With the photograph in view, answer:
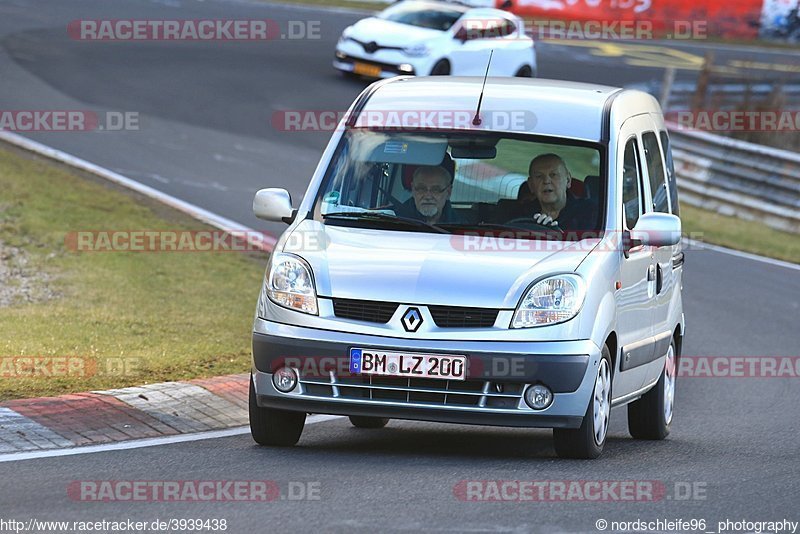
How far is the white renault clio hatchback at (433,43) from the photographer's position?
2798 cm

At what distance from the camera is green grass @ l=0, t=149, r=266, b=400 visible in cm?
1088

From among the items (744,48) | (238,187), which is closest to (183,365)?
(238,187)

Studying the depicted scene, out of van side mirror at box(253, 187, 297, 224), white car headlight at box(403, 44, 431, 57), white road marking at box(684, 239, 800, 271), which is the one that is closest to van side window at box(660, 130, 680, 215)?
van side mirror at box(253, 187, 297, 224)

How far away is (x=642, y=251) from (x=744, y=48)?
116 feet

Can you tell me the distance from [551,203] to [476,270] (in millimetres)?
1031

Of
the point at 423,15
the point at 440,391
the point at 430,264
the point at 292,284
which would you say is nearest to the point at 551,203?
the point at 430,264

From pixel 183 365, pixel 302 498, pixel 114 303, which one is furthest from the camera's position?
pixel 114 303

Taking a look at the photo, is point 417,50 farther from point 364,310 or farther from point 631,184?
point 364,310

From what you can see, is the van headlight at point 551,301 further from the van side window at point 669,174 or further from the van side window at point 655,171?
the van side window at point 669,174

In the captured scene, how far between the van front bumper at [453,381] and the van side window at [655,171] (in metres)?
2.11

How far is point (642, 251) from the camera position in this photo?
9.39m

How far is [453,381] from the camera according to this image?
813 centimetres

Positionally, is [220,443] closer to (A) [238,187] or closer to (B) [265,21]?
(A) [238,187]

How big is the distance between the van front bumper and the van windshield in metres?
0.94
